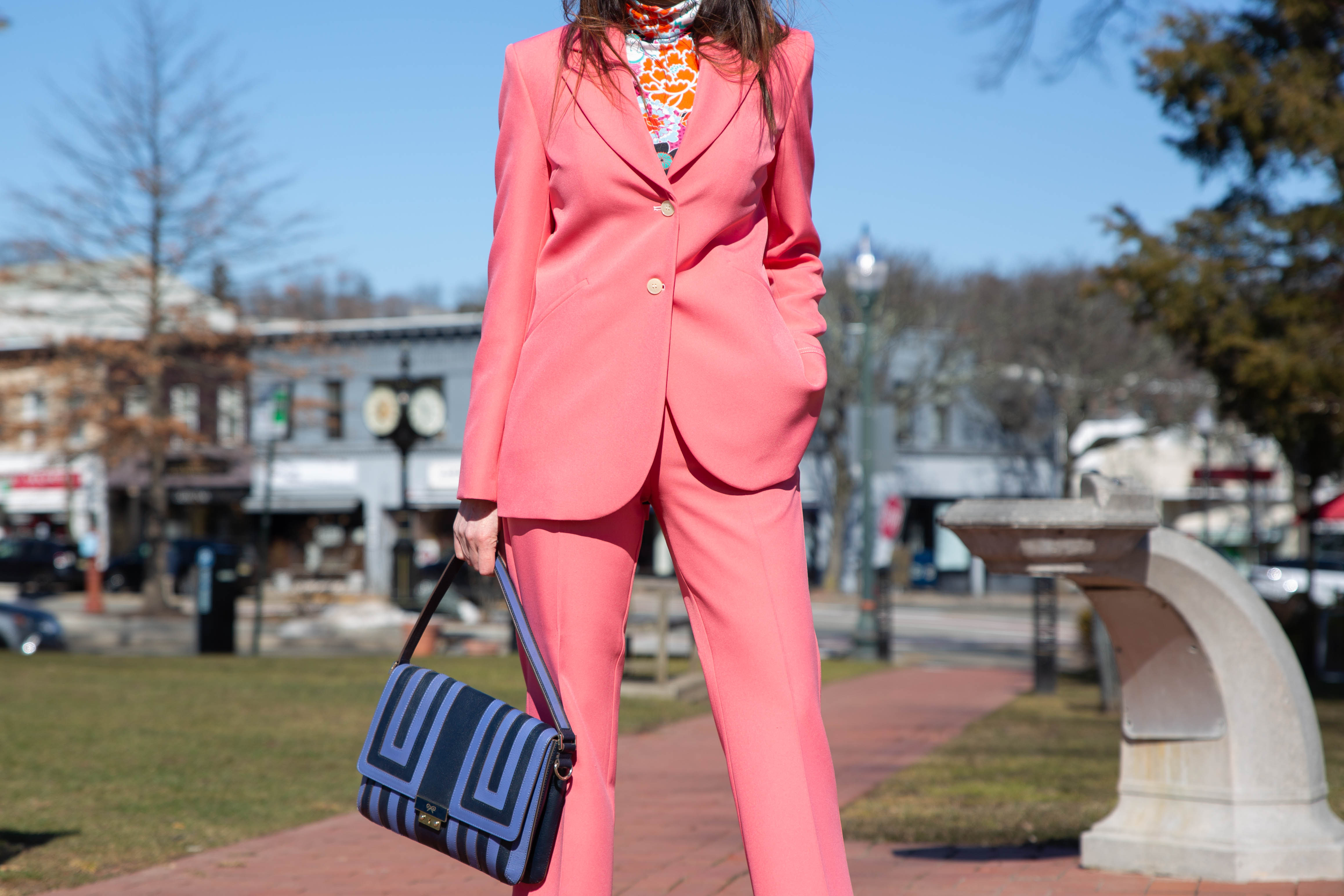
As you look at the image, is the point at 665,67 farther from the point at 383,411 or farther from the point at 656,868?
the point at 383,411

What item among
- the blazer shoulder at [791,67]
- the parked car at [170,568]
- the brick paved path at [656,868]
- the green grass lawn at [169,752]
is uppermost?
the blazer shoulder at [791,67]

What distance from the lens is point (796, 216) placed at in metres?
2.40

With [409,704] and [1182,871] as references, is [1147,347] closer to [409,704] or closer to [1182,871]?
[1182,871]

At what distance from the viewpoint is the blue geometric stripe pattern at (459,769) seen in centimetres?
206

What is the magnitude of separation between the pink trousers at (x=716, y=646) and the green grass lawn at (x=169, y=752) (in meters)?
2.75

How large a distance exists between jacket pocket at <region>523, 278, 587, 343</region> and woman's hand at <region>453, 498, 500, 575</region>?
0.30 meters

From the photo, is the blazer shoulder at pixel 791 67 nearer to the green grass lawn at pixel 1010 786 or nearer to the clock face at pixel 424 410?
the green grass lawn at pixel 1010 786


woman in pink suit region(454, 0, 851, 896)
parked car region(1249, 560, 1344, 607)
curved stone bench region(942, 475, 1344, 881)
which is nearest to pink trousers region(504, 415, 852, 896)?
woman in pink suit region(454, 0, 851, 896)

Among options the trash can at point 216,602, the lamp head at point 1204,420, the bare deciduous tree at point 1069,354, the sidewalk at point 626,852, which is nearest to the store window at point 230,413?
the trash can at point 216,602

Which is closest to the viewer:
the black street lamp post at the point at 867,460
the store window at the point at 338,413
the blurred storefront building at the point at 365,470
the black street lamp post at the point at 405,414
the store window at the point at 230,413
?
the black street lamp post at the point at 405,414

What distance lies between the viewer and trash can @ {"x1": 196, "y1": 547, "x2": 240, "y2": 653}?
1587 centimetres

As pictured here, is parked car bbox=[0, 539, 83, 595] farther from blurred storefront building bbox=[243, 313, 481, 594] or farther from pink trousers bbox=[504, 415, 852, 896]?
pink trousers bbox=[504, 415, 852, 896]

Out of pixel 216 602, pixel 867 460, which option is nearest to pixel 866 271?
pixel 867 460

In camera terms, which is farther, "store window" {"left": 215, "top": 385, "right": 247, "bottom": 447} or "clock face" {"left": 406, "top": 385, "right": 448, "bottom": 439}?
"store window" {"left": 215, "top": 385, "right": 247, "bottom": 447}
